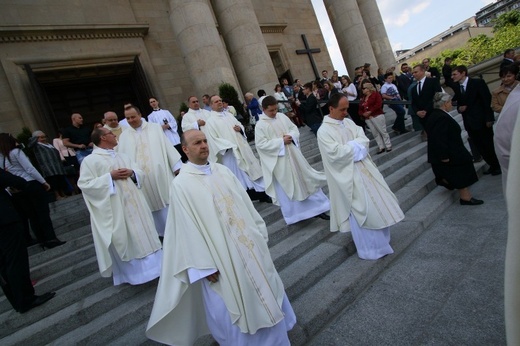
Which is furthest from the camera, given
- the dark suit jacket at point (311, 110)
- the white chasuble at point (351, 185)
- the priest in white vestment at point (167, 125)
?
the dark suit jacket at point (311, 110)

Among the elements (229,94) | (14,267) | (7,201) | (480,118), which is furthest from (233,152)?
(480,118)

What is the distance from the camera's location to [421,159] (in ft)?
21.7

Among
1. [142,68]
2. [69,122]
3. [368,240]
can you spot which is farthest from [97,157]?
[69,122]

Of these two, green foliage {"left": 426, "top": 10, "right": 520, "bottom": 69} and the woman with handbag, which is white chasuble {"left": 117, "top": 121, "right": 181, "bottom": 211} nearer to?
the woman with handbag

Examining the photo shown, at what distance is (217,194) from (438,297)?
227 cm

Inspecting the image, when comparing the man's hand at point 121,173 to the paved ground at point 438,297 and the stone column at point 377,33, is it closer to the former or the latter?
the paved ground at point 438,297

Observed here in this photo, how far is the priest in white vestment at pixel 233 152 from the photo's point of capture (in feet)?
18.7

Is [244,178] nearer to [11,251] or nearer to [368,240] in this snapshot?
[368,240]

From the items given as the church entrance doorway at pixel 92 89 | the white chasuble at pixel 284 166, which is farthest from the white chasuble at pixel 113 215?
the church entrance doorway at pixel 92 89

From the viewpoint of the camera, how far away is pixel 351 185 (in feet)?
11.8

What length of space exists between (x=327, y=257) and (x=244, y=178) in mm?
2619

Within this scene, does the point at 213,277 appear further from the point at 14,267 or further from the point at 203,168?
the point at 14,267

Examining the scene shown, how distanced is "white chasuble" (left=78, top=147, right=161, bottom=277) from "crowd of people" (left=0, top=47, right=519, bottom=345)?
1 centimetres

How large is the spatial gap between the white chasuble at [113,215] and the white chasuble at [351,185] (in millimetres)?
2423
